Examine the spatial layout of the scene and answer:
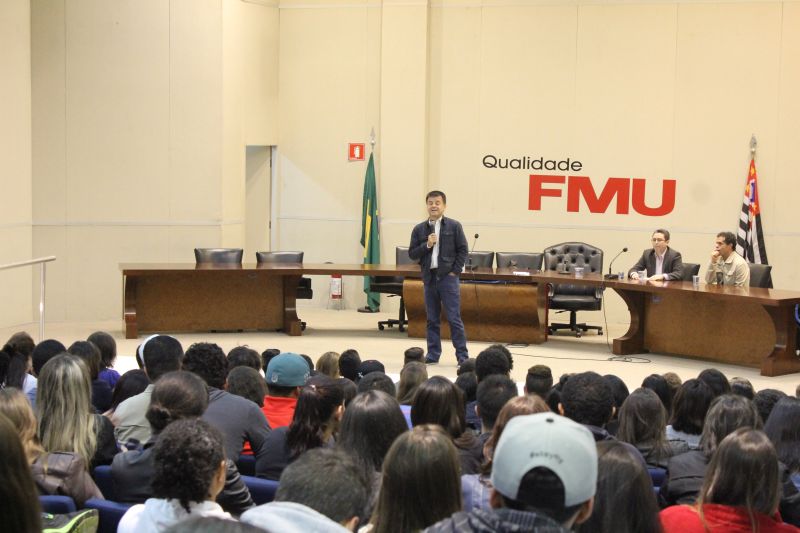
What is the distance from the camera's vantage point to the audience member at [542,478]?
2.11 m

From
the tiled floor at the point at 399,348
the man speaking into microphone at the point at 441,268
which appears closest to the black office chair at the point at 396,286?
the tiled floor at the point at 399,348

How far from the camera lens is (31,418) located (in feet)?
12.9

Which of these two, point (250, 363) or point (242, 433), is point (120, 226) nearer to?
point (250, 363)

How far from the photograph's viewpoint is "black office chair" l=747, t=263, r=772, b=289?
11.1m

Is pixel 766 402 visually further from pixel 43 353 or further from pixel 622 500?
pixel 43 353

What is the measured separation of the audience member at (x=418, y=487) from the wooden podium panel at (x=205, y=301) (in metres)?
9.28

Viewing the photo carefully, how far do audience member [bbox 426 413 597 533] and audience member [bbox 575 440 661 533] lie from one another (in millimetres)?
807

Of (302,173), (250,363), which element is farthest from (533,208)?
(250,363)

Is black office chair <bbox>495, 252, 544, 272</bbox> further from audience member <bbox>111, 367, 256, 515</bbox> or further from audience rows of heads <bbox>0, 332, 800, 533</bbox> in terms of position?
audience member <bbox>111, 367, 256, 515</bbox>

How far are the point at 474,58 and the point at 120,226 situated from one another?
16.6 ft

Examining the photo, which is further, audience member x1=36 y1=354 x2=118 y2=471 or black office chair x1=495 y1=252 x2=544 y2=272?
black office chair x1=495 y1=252 x2=544 y2=272

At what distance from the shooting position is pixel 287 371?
17.6 feet

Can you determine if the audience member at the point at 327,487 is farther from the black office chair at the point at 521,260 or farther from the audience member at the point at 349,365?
the black office chair at the point at 521,260

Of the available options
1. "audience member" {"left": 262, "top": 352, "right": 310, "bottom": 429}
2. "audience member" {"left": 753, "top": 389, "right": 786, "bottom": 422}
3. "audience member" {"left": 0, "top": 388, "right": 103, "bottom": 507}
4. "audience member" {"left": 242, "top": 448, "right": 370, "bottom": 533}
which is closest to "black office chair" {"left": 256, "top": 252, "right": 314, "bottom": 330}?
"audience member" {"left": 262, "top": 352, "right": 310, "bottom": 429}
